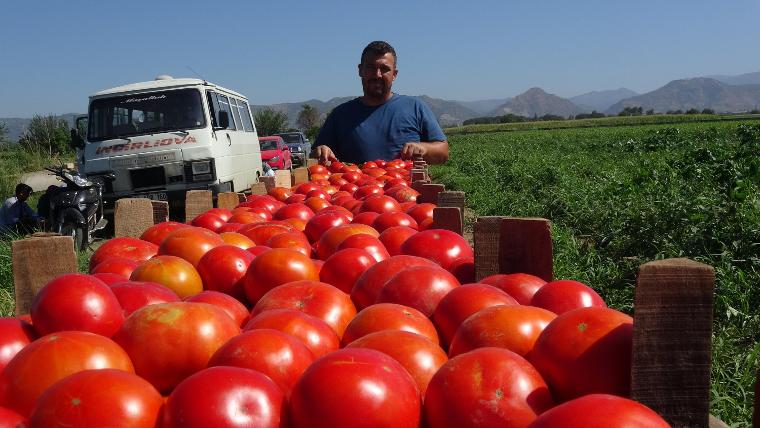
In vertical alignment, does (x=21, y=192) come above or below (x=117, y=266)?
below

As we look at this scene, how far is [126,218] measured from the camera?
3562 mm

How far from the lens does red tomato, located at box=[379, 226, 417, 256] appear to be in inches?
112

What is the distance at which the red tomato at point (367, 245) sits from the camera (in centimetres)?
256

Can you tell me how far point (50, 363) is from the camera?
1394 mm

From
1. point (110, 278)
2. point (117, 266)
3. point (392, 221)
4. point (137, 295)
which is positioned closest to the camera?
point (137, 295)

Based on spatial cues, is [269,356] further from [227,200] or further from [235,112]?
[235,112]

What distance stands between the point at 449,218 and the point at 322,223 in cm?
72

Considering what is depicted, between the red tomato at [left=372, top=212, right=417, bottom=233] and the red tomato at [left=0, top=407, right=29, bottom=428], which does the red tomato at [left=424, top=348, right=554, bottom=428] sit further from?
the red tomato at [left=372, top=212, right=417, bottom=233]

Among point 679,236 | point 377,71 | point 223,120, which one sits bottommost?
point 679,236

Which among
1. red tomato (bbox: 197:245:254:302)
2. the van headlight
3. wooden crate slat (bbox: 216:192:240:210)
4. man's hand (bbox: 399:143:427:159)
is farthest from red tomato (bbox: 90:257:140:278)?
the van headlight

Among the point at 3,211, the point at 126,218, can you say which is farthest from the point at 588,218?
the point at 3,211

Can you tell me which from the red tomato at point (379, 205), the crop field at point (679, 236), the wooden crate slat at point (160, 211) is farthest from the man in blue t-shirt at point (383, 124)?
the wooden crate slat at point (160, 211)

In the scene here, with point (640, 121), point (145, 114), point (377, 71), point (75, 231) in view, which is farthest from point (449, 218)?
point (640, 121)

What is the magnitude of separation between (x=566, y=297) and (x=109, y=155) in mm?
9378
